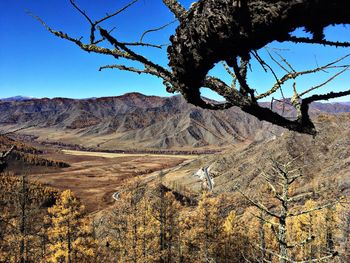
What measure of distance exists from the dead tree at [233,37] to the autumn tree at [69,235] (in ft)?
74.8

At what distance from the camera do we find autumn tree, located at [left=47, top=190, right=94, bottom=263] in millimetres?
22344

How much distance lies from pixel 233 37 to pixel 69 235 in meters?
24.3

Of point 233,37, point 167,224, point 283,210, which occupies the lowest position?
point 167,224

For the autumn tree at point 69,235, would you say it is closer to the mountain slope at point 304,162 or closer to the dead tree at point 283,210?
the dead tree at point 283,210

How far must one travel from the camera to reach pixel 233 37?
1729 mm

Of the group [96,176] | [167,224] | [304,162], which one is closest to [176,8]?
[167,224]

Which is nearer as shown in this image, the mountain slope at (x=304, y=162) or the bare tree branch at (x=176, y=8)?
the bare tree branch at (x=176, y=8)

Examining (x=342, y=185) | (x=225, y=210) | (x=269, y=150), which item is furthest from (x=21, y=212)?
(x=269, y=150)

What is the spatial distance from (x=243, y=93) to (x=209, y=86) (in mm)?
268

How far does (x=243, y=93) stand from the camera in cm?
237

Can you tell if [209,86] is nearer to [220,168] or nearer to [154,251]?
[154,251]

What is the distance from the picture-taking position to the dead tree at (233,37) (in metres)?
1.51

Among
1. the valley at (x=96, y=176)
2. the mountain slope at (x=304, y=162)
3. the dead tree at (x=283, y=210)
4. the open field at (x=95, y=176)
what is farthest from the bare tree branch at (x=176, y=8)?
the open field at (x=95, y=176)

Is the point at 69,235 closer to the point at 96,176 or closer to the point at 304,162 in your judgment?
the point at 304,162
